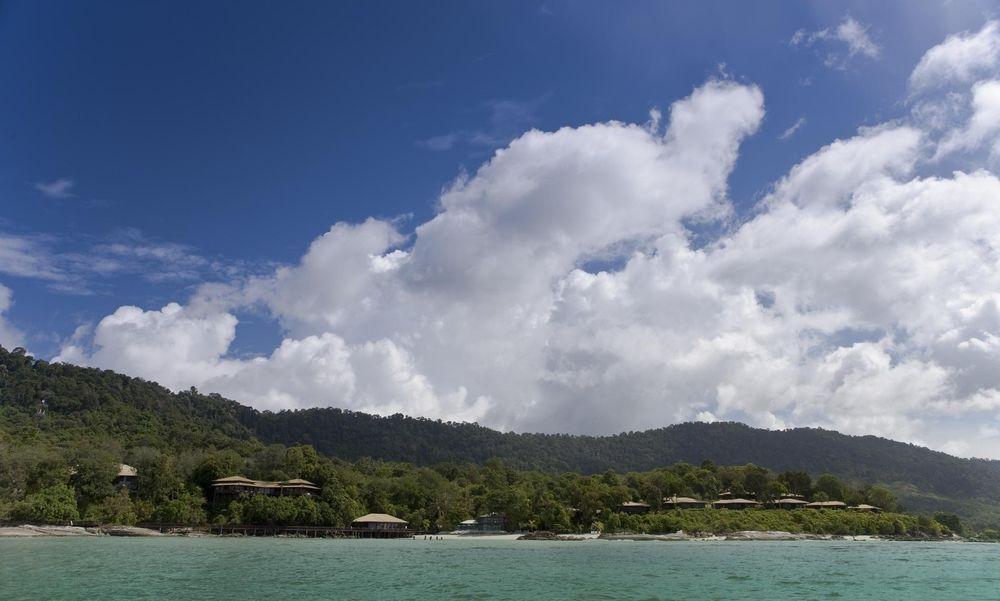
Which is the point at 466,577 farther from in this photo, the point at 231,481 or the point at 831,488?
the point at 831,488

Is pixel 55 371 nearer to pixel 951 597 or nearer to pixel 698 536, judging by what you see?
pixel 698 536

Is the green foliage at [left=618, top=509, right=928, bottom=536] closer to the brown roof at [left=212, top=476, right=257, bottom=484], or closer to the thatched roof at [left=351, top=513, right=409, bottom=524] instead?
the thatched roof at [left=351, top=513, right=409, bottom=524]

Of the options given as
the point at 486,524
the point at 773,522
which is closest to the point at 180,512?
the point at 486,524

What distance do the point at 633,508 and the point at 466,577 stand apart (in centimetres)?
6629

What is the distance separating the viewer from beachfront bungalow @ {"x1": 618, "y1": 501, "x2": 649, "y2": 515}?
93.0 m

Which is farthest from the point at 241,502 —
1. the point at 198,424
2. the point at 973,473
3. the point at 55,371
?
the point at 973,473

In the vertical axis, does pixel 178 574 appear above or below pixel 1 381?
below

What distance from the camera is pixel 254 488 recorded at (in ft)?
293

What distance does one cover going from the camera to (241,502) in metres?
85.2

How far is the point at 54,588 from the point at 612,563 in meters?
29.5

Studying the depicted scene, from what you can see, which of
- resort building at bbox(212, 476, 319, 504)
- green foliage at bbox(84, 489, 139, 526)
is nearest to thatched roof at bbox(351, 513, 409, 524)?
resort building at bbox(212, 476, 319, 504)

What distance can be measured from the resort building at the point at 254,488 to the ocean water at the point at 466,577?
41779mm

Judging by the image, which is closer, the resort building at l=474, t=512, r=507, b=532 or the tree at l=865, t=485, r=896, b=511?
the resort building at l=474, t=512, r=507, b=532

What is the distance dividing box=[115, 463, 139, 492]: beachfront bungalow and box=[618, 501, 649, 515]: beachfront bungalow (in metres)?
64.7
